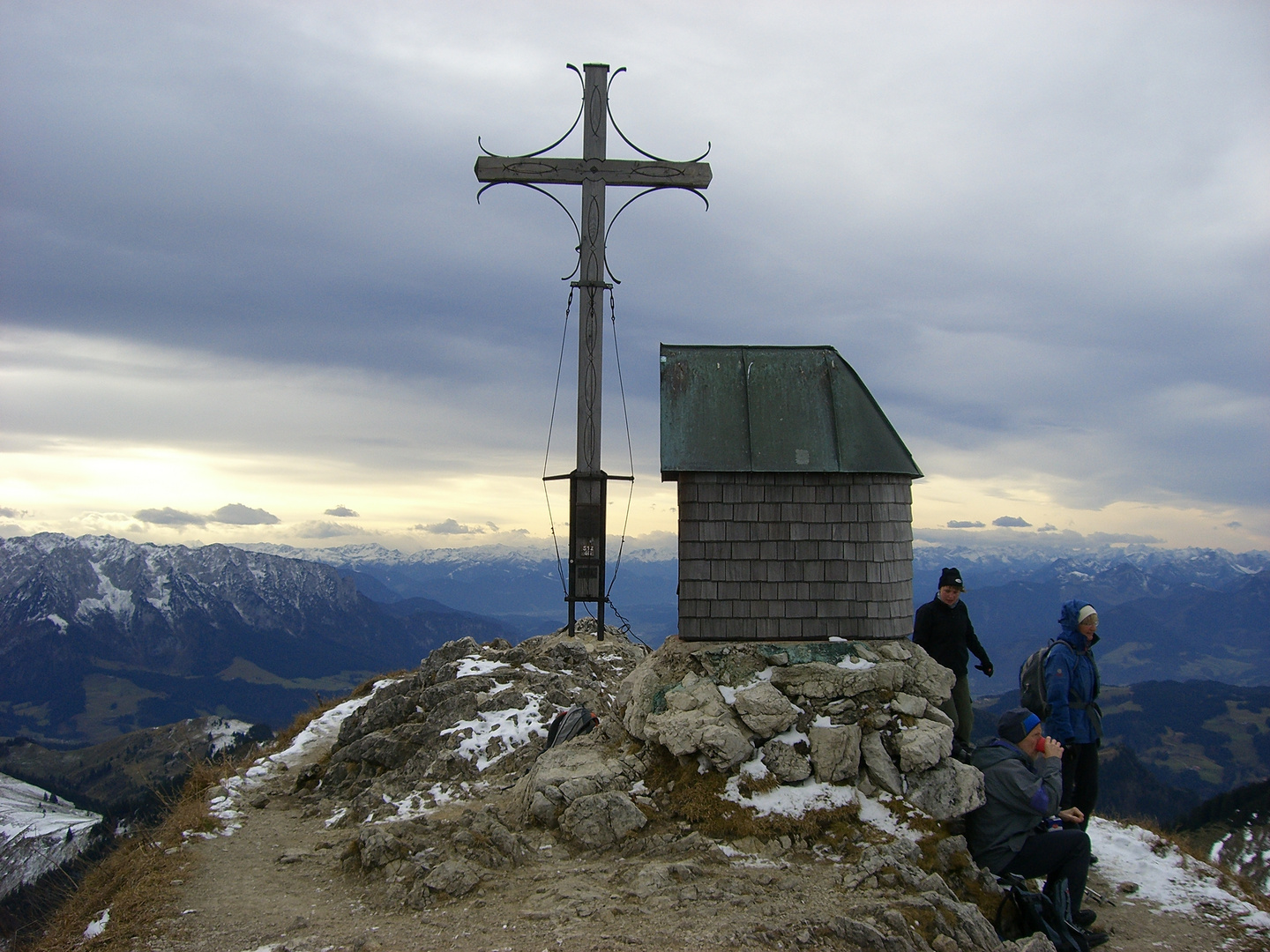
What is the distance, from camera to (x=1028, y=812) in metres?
7.93

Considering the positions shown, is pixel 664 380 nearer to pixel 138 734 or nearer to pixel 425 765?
pixel 425 765

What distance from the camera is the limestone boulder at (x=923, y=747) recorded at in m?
9.07

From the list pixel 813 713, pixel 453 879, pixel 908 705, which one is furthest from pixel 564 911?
pixel 908 705

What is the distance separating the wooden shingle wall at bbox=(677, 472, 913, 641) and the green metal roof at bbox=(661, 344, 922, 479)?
0.85 feet

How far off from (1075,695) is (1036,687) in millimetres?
440

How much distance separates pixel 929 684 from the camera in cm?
1023

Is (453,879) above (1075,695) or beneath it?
beneath

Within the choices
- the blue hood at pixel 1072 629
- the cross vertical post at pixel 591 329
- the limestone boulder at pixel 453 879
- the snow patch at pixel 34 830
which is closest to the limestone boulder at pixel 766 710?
the blue hood at pixel 1072 629

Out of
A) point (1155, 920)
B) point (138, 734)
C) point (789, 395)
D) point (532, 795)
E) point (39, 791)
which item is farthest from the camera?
point (138, 734)

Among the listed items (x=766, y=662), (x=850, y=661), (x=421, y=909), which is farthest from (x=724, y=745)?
(x=421, y=909)

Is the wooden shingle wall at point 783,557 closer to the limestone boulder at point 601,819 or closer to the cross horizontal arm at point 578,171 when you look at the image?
the limestone boulder at point 601,819

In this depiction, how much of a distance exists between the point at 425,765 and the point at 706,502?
6716 millimetres

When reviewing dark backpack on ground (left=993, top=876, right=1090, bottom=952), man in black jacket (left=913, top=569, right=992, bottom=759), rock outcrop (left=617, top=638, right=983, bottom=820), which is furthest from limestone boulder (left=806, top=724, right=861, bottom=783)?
dark backpack on ground (left=993, top=876, right=1090, bottom=952)

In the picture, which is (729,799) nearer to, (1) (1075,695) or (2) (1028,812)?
(2) (1028,812)
